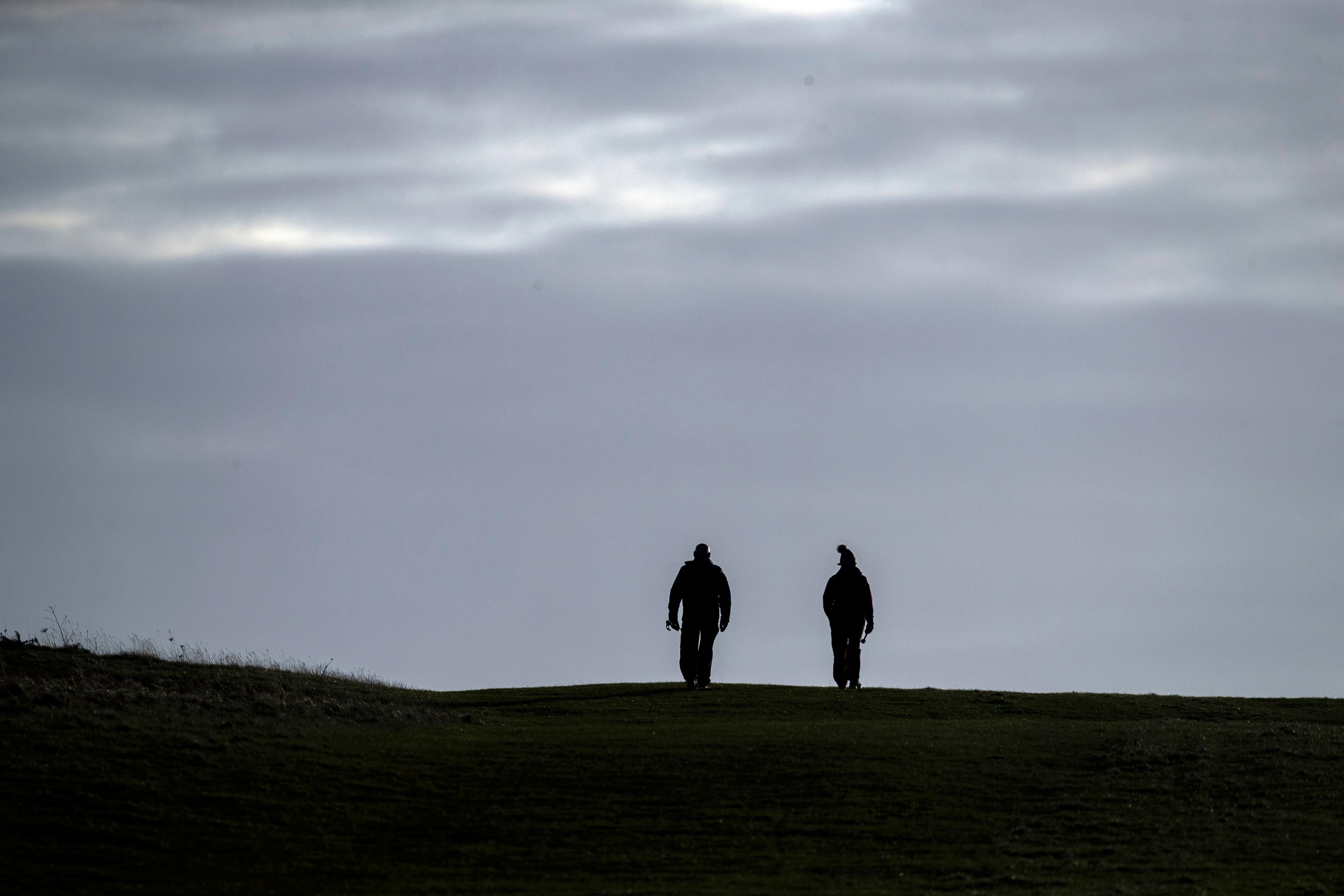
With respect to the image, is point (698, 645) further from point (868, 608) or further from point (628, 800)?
point (628, 800)

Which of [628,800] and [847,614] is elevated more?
[847,614]

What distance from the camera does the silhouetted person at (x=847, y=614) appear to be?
29359mm

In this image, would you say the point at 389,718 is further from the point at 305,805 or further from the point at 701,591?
the point at 701,591

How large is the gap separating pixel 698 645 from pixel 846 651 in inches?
127

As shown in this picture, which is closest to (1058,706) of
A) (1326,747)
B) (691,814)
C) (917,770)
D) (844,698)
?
(844,698)

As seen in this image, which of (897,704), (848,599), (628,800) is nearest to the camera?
(628,800)

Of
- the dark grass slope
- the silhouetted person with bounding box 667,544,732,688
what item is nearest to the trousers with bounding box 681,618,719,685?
the silhouetted person with bounding box 667,544,732,688

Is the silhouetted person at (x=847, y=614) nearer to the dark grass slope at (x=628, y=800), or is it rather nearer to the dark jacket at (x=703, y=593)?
the dark jacket at (x=703, y=593)

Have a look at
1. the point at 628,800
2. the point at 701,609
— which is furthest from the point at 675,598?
the point at 628,800

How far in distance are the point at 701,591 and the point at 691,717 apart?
A: 4.76m

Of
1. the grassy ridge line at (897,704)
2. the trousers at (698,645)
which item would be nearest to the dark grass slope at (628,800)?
the grassy ridge line at (897,704)

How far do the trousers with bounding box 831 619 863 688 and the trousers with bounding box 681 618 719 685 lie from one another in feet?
8.96

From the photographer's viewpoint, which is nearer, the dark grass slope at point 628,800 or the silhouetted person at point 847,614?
the dark grass slope at point 628,800

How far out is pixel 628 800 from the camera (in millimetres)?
17531
